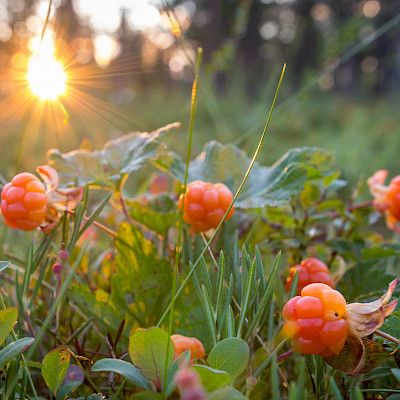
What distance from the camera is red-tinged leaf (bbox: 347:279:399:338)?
0.47 metres

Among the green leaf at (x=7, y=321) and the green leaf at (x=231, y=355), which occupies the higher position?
the green leaf at (x=7, y=321)

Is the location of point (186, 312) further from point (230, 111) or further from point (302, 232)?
point (230, 111)

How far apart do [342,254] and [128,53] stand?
10897 millimetres

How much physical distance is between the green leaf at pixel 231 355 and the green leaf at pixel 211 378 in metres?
0.02

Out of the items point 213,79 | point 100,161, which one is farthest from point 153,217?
point 213,79

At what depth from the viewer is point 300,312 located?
0.48m

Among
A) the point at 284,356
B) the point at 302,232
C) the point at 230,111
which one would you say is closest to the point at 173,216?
the point at 302,232

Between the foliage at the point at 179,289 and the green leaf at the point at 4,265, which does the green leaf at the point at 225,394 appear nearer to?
the foliage at the point at 179,289

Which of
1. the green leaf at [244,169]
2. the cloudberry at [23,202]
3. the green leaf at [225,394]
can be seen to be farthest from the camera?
the green leaf at [244,169]

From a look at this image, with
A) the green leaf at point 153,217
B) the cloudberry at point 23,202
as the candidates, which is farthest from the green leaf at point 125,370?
the green leaf at point 153,217

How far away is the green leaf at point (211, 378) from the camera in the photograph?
421 millimetres

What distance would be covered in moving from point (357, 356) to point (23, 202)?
1.22 ft

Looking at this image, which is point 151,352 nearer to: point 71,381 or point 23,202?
point 71,381

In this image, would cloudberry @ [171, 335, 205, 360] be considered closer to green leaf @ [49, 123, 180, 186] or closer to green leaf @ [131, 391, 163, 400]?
green leaf @ [131, 391, 163, 400]
